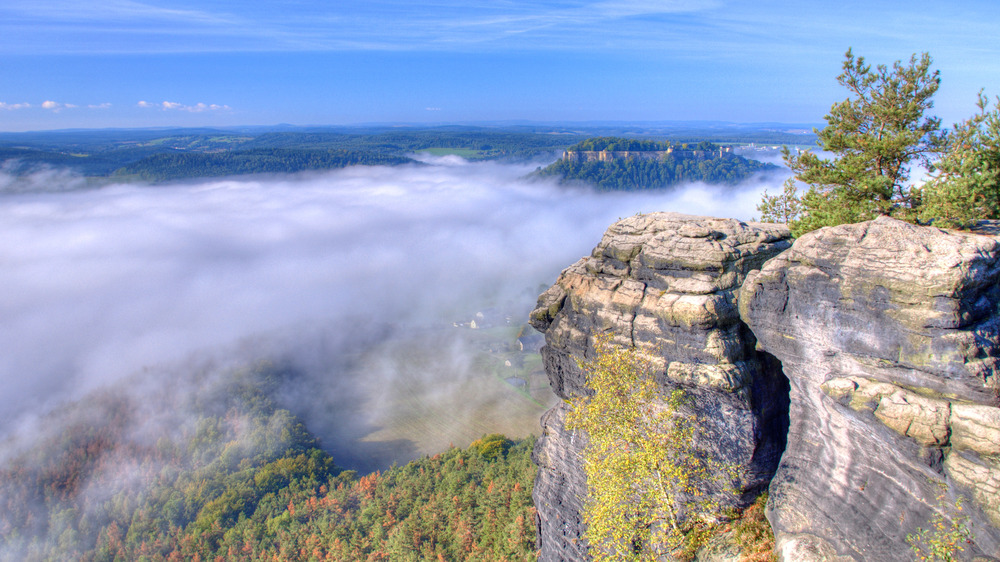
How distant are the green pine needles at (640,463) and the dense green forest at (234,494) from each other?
1532 cm

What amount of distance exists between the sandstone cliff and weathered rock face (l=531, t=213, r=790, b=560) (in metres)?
0.06

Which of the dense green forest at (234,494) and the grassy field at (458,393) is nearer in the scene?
the dense green forest at (234,494)

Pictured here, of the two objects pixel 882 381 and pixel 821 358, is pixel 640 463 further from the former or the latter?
pixel 882 381

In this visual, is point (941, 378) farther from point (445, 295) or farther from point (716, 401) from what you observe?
point (445, 295)

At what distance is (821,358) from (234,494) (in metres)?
56.3

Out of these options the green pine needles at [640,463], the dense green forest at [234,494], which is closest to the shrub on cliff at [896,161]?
the green pine needles at [640,463]

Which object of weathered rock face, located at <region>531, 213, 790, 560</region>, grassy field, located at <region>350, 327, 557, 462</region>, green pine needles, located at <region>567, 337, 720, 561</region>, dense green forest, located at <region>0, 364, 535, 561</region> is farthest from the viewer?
grassy field, located at <region>350, 327, 557, 462</region>

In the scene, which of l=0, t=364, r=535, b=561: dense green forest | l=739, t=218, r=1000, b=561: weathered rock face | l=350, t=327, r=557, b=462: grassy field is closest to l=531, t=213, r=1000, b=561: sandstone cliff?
l=739, t=218, r=1000, b=561: weathered rock face

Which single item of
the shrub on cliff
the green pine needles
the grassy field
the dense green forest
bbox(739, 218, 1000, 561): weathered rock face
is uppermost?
the shrub on cliff

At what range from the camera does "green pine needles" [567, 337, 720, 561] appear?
2081cm

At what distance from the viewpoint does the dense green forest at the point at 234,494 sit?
40.8 m

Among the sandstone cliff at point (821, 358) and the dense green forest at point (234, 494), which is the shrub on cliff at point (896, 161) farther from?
the dense green forest at point (234, 494)

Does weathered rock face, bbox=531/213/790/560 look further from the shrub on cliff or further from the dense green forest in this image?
the dense green forest

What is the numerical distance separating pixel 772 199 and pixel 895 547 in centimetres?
2238
